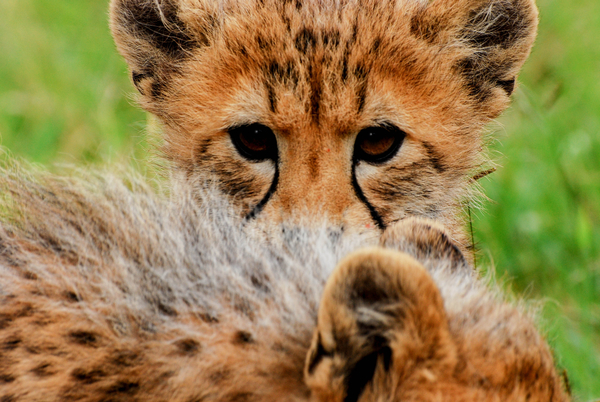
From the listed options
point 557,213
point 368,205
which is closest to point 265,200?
point 368,205

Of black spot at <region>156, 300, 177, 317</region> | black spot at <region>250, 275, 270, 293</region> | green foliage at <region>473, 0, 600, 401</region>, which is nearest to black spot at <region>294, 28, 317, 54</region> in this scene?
green foliage at <region>473, 0, 600, 401</region>

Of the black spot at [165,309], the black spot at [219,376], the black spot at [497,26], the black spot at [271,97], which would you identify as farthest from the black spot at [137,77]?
the black spot at [219,376]

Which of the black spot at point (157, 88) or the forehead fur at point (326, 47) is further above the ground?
the forehead fur at point (326, 47)

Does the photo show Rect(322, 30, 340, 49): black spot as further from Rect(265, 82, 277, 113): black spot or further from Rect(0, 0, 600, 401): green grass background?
Rect(0, 0, 600, 401): green grass background

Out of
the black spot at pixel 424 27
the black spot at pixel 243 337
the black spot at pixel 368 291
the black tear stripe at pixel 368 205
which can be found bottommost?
the black spot at pixel 243 337

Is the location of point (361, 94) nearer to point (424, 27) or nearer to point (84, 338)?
point (424, 27)

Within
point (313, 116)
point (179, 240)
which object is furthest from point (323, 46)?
point (179, 240)

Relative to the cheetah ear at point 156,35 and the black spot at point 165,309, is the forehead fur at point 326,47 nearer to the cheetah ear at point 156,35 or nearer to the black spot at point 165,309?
the cheetah ear at point 156,35
